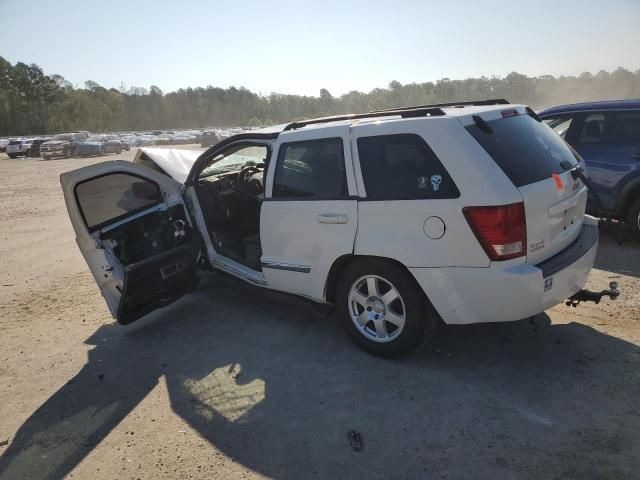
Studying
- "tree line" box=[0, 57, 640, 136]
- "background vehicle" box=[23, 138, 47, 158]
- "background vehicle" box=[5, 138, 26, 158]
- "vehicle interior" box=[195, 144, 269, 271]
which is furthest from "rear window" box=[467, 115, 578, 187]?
→ "tree line" box=[0, 57, 640, 136]

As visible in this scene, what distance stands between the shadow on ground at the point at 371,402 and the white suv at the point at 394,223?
387mm

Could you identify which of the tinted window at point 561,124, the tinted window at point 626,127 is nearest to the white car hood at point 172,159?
the tinted window at point 561,124

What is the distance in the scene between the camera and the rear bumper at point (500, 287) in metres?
3.01

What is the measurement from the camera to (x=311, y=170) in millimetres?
3855

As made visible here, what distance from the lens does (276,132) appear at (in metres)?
4.27

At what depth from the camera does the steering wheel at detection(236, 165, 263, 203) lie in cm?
550

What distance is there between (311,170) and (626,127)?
4.65 metres

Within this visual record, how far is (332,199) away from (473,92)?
12980 cm

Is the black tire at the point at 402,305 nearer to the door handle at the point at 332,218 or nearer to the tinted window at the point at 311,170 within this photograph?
the door handle at the point at 332,218

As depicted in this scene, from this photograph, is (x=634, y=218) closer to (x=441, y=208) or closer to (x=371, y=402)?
(x=441, y=208)

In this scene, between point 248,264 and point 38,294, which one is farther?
point 38,294

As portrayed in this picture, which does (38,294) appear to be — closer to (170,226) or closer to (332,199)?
(170,226)

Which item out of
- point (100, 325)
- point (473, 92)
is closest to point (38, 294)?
point (100, 325)

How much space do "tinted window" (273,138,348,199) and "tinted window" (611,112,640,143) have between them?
4466 mm
